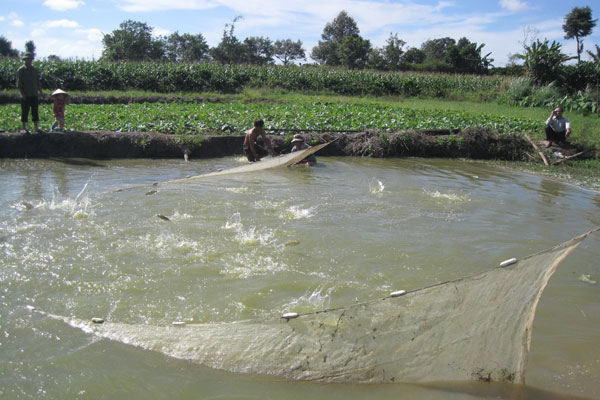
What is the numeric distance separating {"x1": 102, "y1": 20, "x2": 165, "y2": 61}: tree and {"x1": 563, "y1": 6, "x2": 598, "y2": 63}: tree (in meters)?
38.6

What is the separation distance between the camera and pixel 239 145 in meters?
10.9

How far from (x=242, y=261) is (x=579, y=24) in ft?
146

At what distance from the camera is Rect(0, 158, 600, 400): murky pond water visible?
8.46 feet

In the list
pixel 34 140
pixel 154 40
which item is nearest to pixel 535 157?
pixel 34 140

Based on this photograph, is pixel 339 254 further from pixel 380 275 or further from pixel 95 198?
pixel 95 198

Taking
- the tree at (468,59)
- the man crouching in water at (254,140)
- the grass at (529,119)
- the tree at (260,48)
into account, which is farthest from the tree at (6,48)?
the man crouching in water at (254,140)

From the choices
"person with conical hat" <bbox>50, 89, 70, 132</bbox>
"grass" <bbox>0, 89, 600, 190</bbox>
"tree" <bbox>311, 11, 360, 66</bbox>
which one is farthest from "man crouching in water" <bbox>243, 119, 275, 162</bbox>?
"tree" <bbox>311, 11, 360, 66</bbox>

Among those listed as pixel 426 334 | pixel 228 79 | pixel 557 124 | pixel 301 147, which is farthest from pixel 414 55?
pixel 426 334

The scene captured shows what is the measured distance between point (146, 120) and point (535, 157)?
10.1 m

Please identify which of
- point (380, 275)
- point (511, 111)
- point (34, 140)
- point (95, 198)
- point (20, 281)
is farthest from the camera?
point (511, 111)

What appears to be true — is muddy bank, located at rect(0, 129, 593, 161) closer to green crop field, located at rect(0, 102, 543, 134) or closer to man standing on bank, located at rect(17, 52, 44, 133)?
green crop field, located at rect(0, 102, 543, 134)

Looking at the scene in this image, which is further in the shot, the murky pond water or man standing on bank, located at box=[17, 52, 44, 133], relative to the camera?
man standing on bank, located at box=[17, 52, 44, 133]

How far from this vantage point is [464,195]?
753 centimetres

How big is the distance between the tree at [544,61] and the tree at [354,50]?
57.7 ft
